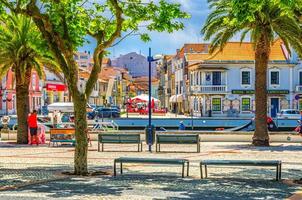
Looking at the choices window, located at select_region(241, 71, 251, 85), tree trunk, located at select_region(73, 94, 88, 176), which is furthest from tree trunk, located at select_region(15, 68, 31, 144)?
window, located at select_region(241, 71, 251, 85)

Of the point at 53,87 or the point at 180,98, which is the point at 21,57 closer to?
the point at 53,87

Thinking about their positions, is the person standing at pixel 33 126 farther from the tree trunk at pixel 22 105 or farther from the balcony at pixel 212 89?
the balcony at pixel 212 89

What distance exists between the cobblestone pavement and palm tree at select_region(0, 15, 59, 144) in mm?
6050

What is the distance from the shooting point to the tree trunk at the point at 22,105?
1125 inches

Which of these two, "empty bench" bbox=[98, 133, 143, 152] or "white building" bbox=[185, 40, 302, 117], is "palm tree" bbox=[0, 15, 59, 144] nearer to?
"empty bench" bbox=[98, 133, 143, 152]

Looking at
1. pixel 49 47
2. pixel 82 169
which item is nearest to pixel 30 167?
pixel 82 169

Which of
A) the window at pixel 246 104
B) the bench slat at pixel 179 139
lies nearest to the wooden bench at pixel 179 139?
the bench slat at pixel 179 139

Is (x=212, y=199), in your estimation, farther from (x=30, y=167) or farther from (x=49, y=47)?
(x=30, y=167)

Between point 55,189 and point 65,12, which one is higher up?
point 65,12

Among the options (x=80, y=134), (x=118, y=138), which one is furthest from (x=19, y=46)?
(x=80, y=134)

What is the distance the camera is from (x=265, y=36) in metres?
27.2

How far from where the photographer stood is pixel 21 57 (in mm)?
28297

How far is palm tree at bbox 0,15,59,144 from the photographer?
28062mm

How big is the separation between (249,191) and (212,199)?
1.52 metres
